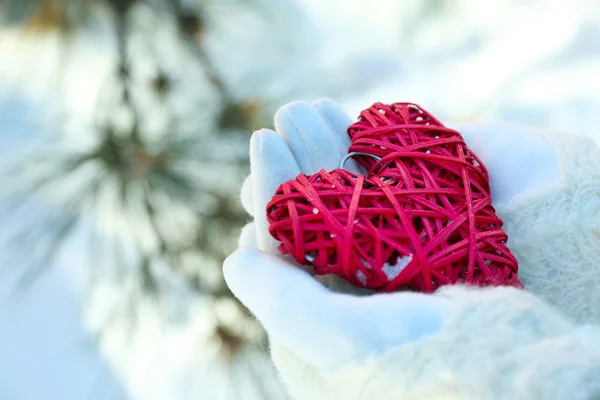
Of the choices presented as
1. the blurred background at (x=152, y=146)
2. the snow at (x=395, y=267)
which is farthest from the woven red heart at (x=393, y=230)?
the blurred background at (x=152, y=146)

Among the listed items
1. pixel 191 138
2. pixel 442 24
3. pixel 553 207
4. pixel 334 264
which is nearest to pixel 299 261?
pixel 334 264

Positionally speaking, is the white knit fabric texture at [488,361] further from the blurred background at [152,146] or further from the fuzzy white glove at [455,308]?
the blurred background at [152,146]

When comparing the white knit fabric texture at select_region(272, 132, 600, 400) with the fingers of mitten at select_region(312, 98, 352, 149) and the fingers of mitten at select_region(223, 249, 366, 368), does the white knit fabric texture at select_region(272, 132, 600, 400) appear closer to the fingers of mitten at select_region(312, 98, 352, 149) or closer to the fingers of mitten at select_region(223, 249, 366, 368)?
the fingers of mitten at select_region(223, 249, 366, 368)

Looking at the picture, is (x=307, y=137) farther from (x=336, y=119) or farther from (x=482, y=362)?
(x=482, y=362)

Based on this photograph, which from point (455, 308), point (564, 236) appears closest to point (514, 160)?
point (564, 236)

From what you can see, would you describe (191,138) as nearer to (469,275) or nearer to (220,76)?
(220,76)

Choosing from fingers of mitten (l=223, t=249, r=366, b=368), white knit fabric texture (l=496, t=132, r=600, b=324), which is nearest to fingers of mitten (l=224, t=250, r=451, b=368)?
fingers of mitten (l=223, t=249, r=366, b=368)

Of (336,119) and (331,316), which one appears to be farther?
(336,119)
